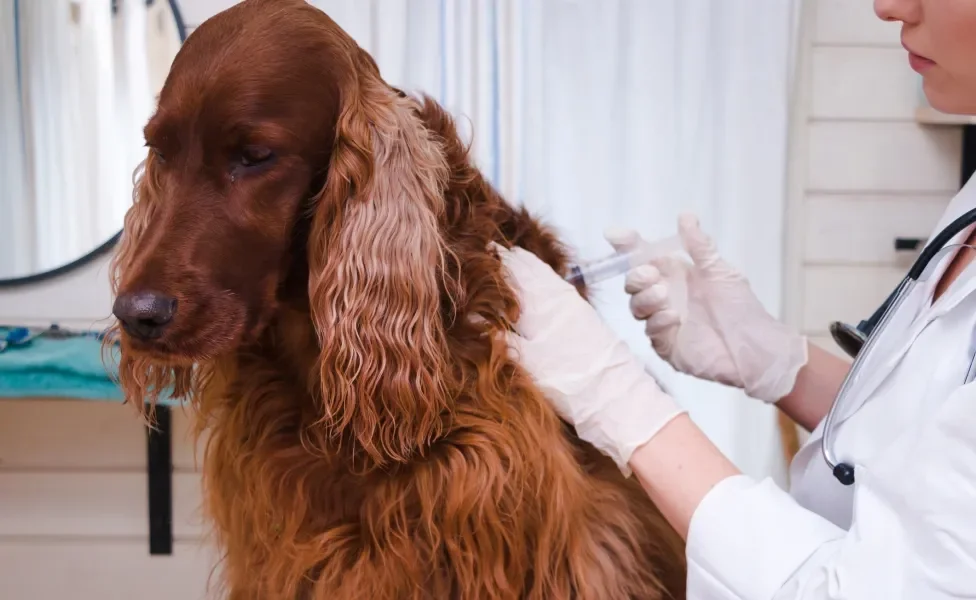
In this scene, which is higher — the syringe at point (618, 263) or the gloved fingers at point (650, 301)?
the syringe at point (618, 263)

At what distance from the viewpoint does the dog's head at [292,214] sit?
70 centimetres

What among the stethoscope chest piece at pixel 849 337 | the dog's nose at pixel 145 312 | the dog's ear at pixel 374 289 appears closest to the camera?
the dog's nose at pixel 145 312

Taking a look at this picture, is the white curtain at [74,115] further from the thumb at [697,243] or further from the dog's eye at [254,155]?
the thumb at [697,243]

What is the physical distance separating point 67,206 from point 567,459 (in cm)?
119

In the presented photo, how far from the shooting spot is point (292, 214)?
0.77 m

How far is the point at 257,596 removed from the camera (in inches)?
36.9

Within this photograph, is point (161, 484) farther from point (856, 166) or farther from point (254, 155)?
point (856, 166)

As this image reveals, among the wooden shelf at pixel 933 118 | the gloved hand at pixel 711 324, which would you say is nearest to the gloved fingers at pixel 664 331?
the gloved hand at pixel 711 324

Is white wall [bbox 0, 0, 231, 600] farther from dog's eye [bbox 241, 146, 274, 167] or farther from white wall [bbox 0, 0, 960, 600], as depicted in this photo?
dog's eye [bbox 241, 146, 274, 167]

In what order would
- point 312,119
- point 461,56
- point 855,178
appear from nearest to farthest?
point 312,119, point 461,56, point 855,178

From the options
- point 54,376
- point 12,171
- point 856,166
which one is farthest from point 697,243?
point 12,171

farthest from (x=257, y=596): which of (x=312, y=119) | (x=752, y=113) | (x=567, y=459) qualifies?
(x=752, y=113)

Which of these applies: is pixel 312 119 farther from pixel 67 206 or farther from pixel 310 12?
pixel 67 206

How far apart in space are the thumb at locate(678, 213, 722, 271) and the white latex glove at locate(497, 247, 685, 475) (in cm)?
36
